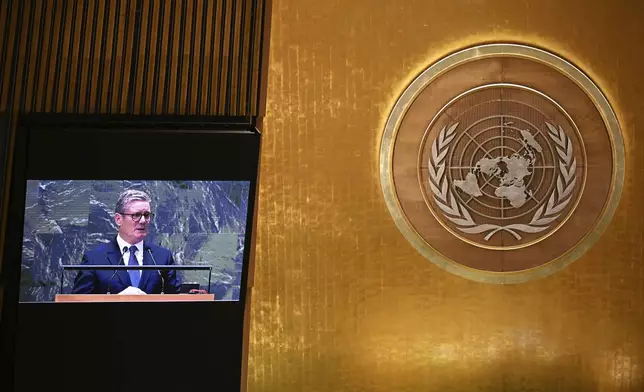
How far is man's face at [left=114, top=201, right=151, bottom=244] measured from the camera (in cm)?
308

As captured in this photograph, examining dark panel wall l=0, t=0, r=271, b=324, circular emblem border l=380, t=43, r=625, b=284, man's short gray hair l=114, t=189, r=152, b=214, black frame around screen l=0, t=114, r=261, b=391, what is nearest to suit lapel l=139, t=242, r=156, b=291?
black frame around screen l=0, t=114, r=261, b=391

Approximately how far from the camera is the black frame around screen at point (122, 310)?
3.09 meters

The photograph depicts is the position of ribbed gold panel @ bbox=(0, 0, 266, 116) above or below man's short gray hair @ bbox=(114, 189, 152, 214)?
above

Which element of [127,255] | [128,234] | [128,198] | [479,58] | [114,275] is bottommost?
[114,275]

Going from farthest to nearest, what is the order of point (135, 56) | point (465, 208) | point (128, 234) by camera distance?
1. point (465, 208)
2. point (135, 56)
3. point (128, 234)

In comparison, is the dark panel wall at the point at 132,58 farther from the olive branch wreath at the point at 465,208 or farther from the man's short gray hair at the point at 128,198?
the olive branch wreath at the point at 465,208

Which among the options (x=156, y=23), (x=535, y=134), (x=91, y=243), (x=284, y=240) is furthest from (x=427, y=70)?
(x=91, y=243)

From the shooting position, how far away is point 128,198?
10.2ft

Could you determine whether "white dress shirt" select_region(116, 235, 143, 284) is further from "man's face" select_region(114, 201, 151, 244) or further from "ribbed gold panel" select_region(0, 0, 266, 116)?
"ribbed gold panel" select_region(0, 0, 266, 116)

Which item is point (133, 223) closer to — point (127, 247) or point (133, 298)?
point (127, 247)

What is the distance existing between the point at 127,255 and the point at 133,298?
0.74 feet

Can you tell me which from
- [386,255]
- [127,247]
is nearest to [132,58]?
[127,247]

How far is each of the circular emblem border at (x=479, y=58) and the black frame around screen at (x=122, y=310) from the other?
907 millimetres

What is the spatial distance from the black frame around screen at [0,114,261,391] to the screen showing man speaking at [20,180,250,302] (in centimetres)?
6
